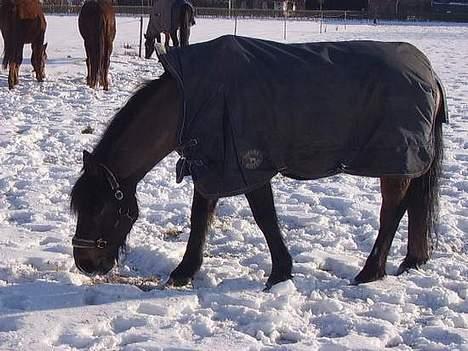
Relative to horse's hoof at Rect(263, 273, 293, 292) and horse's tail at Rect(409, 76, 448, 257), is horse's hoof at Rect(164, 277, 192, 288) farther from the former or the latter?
horse's tail at Rect(409, 76, 448, 257)

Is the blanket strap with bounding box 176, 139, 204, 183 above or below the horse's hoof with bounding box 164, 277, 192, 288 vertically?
above

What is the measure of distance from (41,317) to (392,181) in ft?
7.42

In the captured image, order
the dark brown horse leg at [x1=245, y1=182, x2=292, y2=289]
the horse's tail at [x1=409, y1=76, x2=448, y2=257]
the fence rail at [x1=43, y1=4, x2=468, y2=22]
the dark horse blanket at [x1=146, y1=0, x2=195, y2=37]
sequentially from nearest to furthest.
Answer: the dark brown horse leg at [x1=245, y1=182, x2=292, y2=289] < the horse's tail at [x1=409, y1=76, x2=448, y2=257] < the dark horse blanket at [x1=146, y1=0, x2=195, y2=37] < the fence rail at [x1=43, y1=4, x2=468, y2=22]

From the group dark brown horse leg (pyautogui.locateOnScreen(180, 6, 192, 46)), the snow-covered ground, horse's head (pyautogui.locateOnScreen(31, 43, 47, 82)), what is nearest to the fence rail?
dark brown horse leg (pyautogui.locateOnScreen(180, 6, 192, 46))

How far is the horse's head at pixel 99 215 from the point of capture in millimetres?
4160

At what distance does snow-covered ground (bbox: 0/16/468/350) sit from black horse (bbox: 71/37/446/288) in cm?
24

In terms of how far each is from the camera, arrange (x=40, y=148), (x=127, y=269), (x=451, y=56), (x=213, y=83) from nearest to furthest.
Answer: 1. (x=213, y=83)
2. (x=127, y=269)
3. (x=40, y=148)
4. (x=451, y=56)

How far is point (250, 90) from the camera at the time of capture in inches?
168

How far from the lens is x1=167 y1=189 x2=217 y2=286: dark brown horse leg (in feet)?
15.3

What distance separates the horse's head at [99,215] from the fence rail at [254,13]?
4166 cm

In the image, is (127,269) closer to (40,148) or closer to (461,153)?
(40,148)

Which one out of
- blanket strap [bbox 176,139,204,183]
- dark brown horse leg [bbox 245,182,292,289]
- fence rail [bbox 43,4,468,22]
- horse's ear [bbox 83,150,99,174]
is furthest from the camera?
fence rail [bbox 43,4,468,22]

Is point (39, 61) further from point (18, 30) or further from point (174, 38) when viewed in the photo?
point (174, 38)

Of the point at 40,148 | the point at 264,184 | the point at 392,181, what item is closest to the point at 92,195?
the point at 264,184
